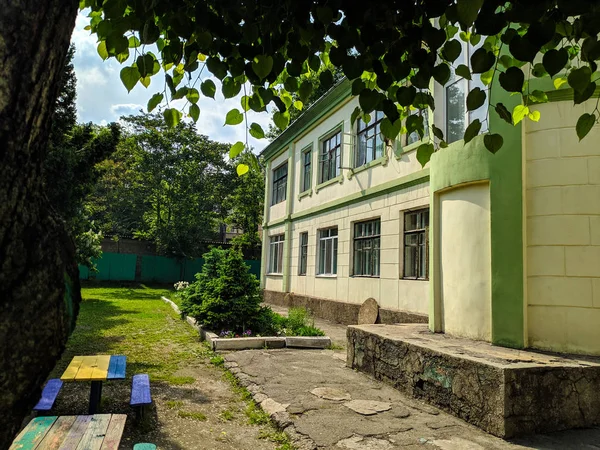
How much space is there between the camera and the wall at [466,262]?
619 cm

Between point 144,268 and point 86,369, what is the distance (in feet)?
78.6

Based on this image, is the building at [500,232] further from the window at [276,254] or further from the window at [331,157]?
the window at [276,254]

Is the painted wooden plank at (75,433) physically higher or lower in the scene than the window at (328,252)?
lower

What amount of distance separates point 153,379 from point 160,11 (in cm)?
569

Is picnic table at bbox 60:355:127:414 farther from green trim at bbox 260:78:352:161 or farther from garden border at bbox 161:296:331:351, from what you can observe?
green trim at bbox 260:78:352:161

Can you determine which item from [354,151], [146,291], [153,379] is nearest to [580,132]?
[153,379]

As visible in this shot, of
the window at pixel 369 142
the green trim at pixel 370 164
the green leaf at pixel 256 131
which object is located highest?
the window at pixel 369 142

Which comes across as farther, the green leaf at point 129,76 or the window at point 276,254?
the window at point 276,254

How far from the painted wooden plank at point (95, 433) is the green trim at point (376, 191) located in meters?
8.12

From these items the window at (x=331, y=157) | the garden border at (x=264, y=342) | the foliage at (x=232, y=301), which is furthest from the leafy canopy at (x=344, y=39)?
the window at (x=331, y=157)

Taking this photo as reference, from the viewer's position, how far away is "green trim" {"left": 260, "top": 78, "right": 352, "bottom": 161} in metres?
13.8

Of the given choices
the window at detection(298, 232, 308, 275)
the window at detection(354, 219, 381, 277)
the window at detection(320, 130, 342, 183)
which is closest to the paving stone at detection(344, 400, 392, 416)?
the window at detection(354, 219, 381, 277)

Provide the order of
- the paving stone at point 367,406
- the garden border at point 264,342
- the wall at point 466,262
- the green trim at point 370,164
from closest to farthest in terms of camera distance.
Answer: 1. the paving stone at point 367,406
2. the wall at point 466,262
3. the garden border at point 264,342
4. the green trim at point 370,164

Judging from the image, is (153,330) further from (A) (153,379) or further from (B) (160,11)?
(B) (160,11)
